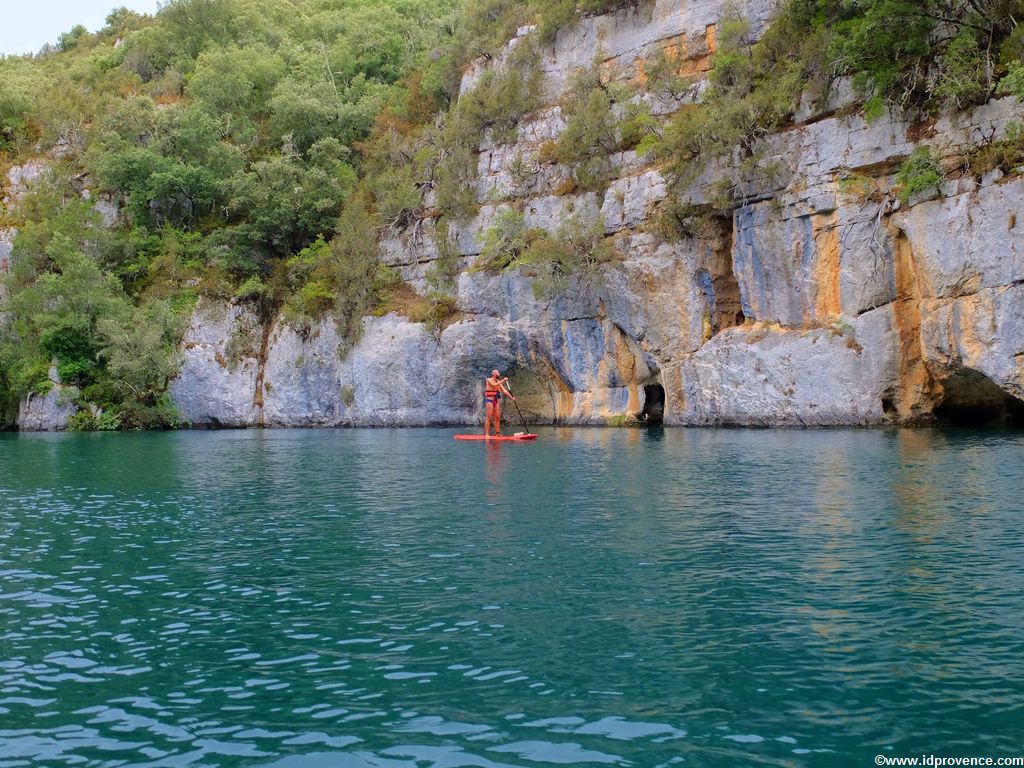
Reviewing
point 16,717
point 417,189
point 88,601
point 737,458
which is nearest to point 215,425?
point 417,189

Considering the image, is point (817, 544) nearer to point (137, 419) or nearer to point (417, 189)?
point (417, 189)

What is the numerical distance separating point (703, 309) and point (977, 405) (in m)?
11.2

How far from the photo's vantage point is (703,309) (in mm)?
37156

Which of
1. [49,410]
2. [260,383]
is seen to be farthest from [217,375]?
[49,410]

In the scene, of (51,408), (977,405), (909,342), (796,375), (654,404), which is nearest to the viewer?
(909,342)

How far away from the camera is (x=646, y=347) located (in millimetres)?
38594

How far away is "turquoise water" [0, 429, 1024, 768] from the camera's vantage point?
548 cm

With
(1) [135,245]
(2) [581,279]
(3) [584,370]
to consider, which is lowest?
(3) [584,370]

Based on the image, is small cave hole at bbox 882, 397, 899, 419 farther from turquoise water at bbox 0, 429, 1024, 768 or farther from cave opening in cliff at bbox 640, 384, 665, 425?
turquoise water at bbox 0, 429, 1024, 768

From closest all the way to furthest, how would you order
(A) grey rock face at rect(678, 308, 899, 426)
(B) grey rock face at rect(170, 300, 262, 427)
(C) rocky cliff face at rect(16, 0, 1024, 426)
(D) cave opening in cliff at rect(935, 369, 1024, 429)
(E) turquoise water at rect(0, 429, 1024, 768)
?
→ (E) turquoise water at rect(0, 429, 1024, 768) → (C) rocky cliff face at rect(16, 0, 1024, 426) → (D) cave opening in cliff at rect(935, 369, 1024, 429) → (A) grey rock face at rect(678, 308, 899, 426) → (B) grey rock face at rect(170, 300, 262, 427)

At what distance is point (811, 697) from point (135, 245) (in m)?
56.0

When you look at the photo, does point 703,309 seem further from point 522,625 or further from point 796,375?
point 522,625

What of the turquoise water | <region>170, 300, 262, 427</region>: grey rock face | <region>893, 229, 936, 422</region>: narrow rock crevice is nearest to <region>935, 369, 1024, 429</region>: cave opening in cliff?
<region>893, 229, 936, 422</region>: narrow rock crevice

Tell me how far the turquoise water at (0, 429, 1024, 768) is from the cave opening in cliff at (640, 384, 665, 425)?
24494mm
